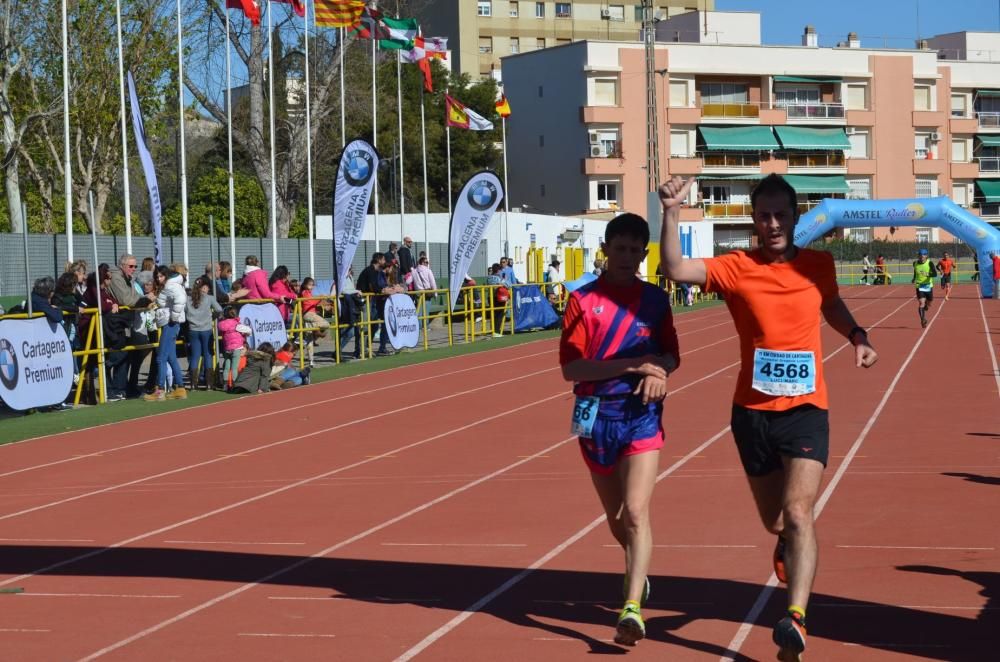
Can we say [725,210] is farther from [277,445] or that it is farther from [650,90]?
[277,445]

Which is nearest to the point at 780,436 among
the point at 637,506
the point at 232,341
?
the point at 637,506

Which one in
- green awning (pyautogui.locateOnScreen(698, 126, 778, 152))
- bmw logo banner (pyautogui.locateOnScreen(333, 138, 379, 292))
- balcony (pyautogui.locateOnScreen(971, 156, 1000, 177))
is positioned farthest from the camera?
balcony (pyautogui.locateOnScreen(971, 156, 1000, 177))

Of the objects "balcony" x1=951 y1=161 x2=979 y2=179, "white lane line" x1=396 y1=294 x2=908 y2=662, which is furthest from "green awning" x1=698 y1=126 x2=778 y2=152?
"white lane line" x1=396 y1=294 x2=908 y2=662

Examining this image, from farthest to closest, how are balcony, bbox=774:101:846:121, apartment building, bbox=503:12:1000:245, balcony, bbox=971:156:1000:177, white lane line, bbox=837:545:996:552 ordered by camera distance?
balcony, bbox=971:156:1000:177, balcony, bbox=774:101:846:121, apartment building, bbox=503:12:1000:245, white lane line, bbox=837:545:996:552

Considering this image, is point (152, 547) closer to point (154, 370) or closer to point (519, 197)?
point (154, 370)

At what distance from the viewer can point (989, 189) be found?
297 feet

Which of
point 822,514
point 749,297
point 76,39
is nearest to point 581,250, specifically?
point 76,39

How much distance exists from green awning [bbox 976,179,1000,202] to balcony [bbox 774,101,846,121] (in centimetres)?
1130

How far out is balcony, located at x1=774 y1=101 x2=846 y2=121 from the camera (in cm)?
8475

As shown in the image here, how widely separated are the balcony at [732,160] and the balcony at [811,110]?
10.3 feet

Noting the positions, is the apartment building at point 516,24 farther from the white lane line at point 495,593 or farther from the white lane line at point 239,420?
the white lane line at point 495,593

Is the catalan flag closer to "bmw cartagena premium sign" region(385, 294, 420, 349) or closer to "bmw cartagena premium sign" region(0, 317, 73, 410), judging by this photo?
"bmw cartagena premium sign" region(385, 294, 420, 349)

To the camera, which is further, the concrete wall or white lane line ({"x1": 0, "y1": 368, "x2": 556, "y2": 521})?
the concrete wall

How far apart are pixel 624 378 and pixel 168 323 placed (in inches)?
556
